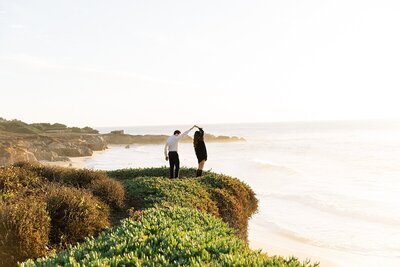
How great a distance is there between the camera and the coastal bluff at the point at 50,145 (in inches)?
1505

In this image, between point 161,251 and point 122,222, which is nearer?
point 161,251

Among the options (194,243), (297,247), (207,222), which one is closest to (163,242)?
(194,243)

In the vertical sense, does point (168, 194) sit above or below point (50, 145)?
above

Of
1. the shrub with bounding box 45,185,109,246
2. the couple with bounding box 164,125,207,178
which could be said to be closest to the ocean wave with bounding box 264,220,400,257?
the couple with bounding box 164,125,207,178

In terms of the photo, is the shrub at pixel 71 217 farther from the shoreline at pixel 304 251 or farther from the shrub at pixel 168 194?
the shoreline at pixel 304 251

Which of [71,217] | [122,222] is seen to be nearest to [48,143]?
[71,217]

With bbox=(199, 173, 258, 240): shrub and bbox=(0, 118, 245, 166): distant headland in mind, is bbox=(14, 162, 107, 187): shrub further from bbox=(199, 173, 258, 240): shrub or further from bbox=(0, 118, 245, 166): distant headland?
bbox=(0, 118, 245, 166): distant headland

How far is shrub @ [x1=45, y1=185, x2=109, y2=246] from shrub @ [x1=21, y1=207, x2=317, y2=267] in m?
1.49

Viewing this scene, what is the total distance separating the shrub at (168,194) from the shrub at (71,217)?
230 centimetres

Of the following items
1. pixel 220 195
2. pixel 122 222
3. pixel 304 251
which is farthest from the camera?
pixel 304 251

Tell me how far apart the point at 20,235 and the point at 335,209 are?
22.1 meters

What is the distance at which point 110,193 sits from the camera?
42.4 ft

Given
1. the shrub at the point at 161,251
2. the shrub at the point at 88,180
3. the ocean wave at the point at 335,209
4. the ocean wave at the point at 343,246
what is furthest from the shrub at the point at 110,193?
the ocean wave at the point at 335,209

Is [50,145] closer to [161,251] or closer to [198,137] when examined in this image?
[198,137]
